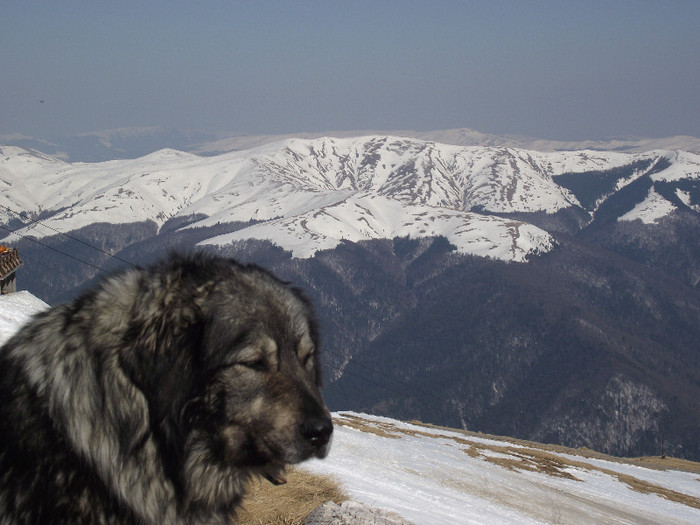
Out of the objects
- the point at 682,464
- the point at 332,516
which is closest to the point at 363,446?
the point at 332,516

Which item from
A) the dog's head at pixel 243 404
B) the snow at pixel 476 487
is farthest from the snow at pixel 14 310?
the dog's head at pixel 243 404

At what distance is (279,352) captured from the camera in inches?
187

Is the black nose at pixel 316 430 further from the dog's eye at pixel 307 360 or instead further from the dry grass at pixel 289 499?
the dry grass at pixel 289 499

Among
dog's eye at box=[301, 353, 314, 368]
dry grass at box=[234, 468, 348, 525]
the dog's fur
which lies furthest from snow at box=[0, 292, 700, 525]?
the dog's fur

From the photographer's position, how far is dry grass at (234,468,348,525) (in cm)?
998

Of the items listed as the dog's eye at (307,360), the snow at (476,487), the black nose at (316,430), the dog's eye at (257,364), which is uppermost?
the dog's eye at (307,360)

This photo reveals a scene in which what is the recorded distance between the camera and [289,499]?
37.6 feet

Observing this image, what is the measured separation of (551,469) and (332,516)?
30703 mm

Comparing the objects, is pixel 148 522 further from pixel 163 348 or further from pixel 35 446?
pixel 163 348

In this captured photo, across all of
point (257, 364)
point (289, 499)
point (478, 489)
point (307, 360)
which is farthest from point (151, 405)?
point (478, 489)

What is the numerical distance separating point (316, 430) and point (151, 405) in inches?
45.2

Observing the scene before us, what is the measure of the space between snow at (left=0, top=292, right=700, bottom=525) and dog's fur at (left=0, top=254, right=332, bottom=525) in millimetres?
8028

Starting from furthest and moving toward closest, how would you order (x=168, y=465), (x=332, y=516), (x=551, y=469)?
(x=551, y=469)
(x=332, y=516)
(x=168, y=465)

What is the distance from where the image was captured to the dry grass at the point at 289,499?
9.98m
